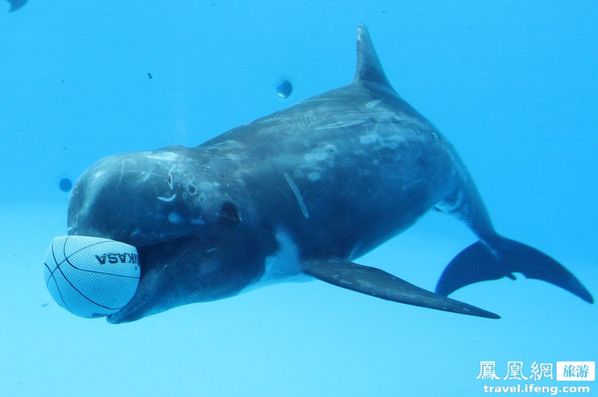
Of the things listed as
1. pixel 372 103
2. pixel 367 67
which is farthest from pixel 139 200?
pixel 367 67

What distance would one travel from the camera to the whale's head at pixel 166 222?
337cm

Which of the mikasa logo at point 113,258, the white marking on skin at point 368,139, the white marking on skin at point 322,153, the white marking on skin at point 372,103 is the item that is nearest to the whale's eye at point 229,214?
the mikasa logo at point 113,258

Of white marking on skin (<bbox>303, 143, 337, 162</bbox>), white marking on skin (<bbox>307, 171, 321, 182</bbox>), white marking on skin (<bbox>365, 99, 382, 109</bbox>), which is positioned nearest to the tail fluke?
white marking on skin (<bbox>365, 99, 382, 109</bbox>)

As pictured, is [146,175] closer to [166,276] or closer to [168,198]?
[168,198]

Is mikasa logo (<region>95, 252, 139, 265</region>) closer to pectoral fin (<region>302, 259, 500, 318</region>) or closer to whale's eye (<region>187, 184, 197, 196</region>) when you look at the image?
whale's eye (<region>187, 184, 197, 196</region>)

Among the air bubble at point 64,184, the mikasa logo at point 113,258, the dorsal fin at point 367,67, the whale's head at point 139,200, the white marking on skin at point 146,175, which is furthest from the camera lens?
the air bubble at point 64,184

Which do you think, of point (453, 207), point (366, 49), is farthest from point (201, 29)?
point (453, 207)

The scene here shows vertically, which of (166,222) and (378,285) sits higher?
(166,222)

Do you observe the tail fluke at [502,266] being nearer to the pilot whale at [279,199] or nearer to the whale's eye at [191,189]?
the pilot whale at [279,199]

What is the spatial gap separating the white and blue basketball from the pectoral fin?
150 cm

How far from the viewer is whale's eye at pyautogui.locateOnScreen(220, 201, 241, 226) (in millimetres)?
3883

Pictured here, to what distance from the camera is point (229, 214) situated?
3.93 m

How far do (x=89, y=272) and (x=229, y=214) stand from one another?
3.40ft

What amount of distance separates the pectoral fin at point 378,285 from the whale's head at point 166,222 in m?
0.61
